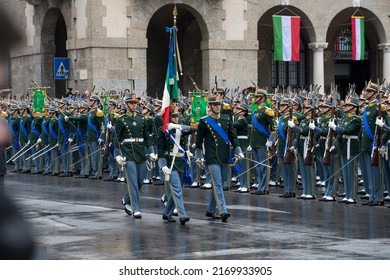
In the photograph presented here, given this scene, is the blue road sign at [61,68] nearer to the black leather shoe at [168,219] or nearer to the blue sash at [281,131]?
the blue sash at [281,131]

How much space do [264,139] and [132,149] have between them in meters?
5.51

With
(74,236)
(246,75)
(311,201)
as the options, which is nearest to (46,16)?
(246,75)

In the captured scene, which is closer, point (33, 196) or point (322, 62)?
point (33, 196)

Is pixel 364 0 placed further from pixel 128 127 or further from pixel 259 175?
pixel 128 127

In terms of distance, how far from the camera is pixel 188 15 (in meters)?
→ 35.9

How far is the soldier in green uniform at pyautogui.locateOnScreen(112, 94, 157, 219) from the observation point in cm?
1390

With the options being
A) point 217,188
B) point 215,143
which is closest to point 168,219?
point 217,188

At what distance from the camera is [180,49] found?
36438 mm

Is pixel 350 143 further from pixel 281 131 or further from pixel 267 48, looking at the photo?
pixel 267 48

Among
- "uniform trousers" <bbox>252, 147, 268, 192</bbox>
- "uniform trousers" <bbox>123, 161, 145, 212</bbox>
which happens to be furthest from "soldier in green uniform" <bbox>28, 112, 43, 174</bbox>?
"uniform trousers" <bbox>123, 161, 145, 212</bbox>

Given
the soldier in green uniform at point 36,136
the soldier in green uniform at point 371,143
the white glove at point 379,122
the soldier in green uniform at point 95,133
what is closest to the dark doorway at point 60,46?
the soldier in green uniform at point 36,136

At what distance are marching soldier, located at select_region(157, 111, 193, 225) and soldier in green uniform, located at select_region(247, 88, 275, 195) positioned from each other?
17.2ft

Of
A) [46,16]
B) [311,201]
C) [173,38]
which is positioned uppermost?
[46,16]

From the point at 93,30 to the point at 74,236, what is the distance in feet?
65.1
